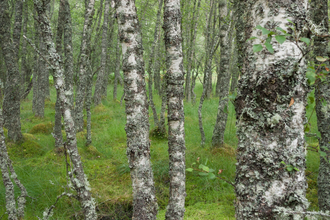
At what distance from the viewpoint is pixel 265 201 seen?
1.23 metres

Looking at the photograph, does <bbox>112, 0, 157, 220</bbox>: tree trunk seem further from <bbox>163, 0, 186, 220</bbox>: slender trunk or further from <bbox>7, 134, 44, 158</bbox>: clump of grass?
<bbox>7, 134, 44, 158</bbox>: clump of grass

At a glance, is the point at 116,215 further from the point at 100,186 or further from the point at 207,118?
the point at 207,118

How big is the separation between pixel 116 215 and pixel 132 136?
2.49m

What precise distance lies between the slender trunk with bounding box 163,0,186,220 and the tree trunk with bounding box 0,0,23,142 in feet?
19.8

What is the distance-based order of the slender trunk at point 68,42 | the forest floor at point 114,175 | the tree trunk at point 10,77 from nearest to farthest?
the forest floor at point 114,175 → the slender trunk at point 68,42 → the tree trunk at point 10,77

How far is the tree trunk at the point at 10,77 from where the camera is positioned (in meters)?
6.72

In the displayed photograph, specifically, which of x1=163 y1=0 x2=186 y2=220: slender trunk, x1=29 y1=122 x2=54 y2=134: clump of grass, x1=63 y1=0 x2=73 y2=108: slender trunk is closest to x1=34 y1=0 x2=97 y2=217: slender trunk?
x1=163 y1=0 x2=186 y2=220: slender trunk

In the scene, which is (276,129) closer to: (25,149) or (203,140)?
(203,140)

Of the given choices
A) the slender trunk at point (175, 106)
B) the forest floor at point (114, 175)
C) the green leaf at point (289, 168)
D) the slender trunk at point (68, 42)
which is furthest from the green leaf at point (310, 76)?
the slender trunk at point (68, 42)

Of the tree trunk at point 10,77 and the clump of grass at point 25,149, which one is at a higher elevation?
the tree trunk at point 10,77

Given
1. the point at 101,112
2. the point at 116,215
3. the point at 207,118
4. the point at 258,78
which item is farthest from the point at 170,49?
the point at 101,112

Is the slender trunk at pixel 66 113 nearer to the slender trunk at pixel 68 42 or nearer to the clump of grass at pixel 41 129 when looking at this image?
the slender trunk at pixel 68 42

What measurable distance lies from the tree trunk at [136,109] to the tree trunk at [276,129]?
1378 millimetres

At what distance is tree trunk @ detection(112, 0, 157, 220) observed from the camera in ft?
8.02
